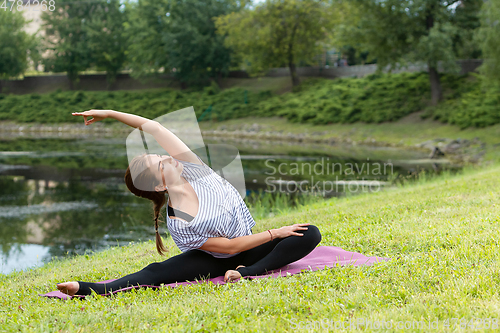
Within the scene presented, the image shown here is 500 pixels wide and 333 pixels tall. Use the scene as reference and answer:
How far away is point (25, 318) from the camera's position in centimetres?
330

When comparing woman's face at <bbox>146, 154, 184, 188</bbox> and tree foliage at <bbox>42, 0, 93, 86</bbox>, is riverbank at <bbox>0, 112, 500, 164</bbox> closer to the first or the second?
tree foliage at <bbox>42, 0, 93, 86</bbox>

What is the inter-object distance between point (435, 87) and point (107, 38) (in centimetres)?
3551

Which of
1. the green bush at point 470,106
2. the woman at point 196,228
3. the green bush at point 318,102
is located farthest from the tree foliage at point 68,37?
the woman at point 196,228

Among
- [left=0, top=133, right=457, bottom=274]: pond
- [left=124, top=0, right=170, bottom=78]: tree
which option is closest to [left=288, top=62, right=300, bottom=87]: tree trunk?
[left=124, top=0, right=170, bottom=78]: tree

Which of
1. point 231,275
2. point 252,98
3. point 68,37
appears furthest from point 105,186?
point 68,37

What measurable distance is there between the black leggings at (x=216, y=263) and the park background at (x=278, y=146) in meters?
0.24

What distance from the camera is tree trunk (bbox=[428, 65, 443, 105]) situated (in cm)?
2712

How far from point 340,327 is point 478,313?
82cm

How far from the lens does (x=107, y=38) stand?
4994 cm

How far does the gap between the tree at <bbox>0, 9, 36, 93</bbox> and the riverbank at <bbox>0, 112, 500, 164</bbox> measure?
11.0 meters

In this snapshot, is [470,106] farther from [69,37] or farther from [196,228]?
[69,37]

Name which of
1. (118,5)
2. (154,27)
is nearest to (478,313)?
(154,27)

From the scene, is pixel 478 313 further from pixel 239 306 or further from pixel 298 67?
pixel 298 67

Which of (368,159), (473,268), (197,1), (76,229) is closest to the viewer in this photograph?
(473,268)
